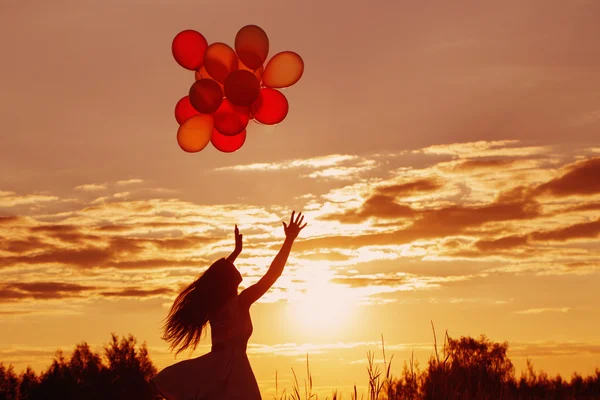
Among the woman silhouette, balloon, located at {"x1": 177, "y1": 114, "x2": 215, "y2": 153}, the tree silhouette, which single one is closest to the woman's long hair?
the woman silhouette

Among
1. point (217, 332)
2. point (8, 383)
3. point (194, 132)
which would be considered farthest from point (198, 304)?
point (8, 383)

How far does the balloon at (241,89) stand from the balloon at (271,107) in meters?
0.47

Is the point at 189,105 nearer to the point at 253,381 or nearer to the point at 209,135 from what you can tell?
the point at 209,135

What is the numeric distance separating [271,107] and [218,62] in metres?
0.78

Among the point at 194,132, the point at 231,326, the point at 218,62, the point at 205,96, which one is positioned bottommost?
the point at 231,326

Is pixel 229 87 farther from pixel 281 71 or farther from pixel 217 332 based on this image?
pixel 217 332

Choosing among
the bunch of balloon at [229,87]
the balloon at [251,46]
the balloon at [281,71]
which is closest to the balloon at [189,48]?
the bunch of balloon at [229,87]

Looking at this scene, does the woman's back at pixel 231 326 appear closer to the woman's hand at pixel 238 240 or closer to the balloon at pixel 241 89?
the woman's hand at pixel 238 240

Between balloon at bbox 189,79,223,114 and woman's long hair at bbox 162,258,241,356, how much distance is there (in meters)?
1.80

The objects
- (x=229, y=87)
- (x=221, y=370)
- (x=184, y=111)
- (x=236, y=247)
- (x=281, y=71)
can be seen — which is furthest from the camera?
(x=184, y=111)

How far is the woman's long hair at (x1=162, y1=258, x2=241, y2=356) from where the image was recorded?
785 centimetres

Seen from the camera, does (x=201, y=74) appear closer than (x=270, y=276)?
No

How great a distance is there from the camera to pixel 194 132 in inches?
352

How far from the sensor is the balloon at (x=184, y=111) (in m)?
9.20
